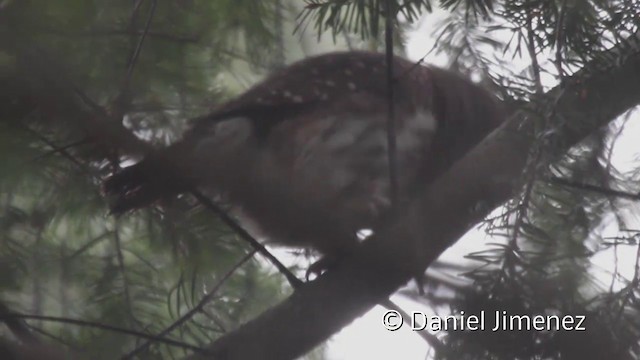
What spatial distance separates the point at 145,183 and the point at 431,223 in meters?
0.63

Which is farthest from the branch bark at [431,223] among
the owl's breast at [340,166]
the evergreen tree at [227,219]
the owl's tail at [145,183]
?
the owl's tail at [145,183]

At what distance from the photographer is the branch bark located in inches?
73.4

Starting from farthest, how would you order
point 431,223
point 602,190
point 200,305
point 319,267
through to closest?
point 319,267
point 200,305
point 431,223
point 602,190

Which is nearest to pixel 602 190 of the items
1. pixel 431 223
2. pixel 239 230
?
pixel 431 223

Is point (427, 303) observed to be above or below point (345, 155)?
below

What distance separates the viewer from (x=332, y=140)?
110 inches

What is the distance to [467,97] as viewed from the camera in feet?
9.99

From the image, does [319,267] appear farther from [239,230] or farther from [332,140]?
[239,230]

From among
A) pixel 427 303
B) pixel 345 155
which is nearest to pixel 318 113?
pixel 345 155

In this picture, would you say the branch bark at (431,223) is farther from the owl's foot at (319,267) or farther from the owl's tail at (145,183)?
the owl's tail at (145,183)

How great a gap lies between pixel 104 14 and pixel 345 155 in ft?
3.36

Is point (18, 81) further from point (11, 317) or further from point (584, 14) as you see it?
point (584, 14)

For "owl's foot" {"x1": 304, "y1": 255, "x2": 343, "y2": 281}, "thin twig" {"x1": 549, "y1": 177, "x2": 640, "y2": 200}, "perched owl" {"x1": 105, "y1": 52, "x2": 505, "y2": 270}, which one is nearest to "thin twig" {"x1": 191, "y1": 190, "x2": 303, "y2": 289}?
"perched owl" {"x1": 105, "y1": 52, "x2": 505, "y2": 270}

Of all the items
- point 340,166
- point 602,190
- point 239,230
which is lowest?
point 602,190
